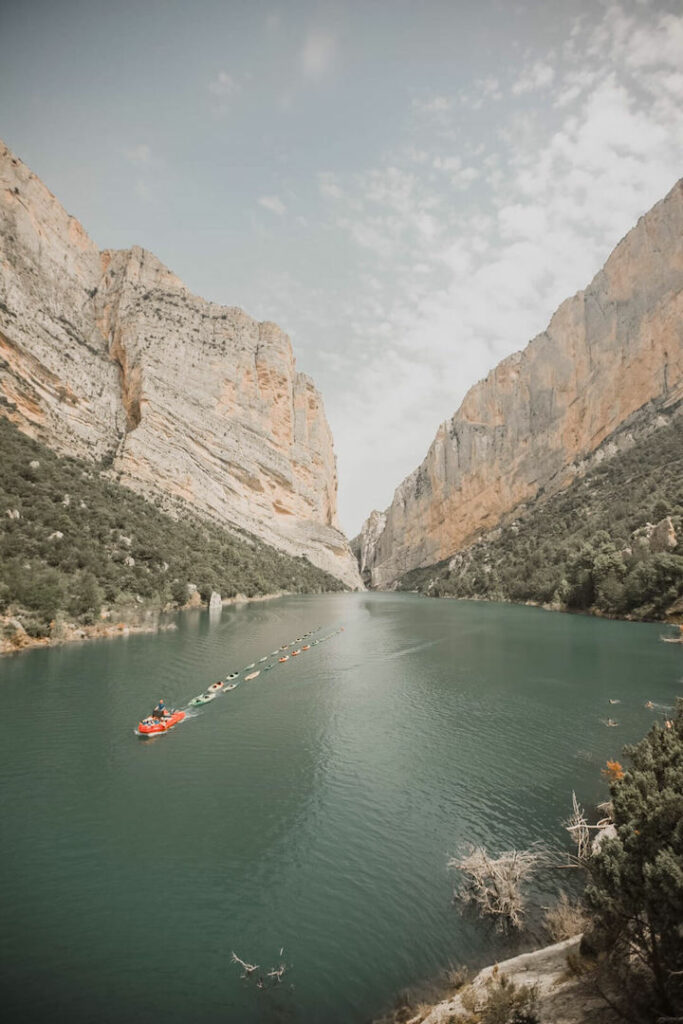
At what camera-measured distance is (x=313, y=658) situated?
96.6 feet

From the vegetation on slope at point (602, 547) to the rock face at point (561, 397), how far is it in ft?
44.0

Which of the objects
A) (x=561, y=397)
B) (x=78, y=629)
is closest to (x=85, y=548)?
(x=78, y=629)

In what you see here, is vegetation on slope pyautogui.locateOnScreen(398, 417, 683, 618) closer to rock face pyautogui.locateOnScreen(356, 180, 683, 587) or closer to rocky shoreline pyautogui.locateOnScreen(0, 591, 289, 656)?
rock face pyautogui.locateOnScreen(356, 180, 683, 587)

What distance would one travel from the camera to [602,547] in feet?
152

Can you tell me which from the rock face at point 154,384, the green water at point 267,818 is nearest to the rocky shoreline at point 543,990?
the green water at point 267,818

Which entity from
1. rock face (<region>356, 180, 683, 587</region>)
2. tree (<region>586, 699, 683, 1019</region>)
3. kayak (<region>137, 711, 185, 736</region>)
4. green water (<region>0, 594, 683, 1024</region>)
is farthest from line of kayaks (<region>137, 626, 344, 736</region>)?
rock face (<region>356, 180, 683, 587</region>)

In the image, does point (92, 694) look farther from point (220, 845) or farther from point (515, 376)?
point (515, 376)

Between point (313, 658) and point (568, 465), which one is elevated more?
point (568, 465)

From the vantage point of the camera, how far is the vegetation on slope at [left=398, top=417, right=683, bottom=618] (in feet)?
130

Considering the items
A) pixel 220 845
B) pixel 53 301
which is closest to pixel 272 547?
pixel 53 301

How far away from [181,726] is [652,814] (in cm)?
1534

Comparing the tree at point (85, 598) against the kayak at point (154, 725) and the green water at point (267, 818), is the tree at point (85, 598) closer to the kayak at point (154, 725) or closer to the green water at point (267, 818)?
the green water at point (267, 818)

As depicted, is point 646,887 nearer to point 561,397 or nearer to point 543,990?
point 543,990

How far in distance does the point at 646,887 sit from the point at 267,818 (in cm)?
821
